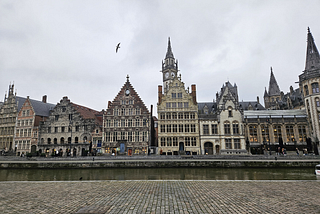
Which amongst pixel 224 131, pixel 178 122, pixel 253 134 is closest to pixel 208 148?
pixel 224 131

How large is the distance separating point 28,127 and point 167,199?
55.8m

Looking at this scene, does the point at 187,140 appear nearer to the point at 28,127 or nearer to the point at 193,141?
the point at 193,141

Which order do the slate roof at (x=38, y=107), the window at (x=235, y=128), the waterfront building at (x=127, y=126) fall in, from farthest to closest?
1. the slate roof at (x=38, y=107)
2. the window at (x=235, y=128)
3. the waterfront building at (x=127, y=126)

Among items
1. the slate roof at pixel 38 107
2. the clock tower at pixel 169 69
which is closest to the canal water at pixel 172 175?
the slate roof at pixel 38 107

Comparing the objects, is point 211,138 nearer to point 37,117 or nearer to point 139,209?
point 139,209

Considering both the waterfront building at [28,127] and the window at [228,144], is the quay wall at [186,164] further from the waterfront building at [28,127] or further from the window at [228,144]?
the waterfront building at [28,127]

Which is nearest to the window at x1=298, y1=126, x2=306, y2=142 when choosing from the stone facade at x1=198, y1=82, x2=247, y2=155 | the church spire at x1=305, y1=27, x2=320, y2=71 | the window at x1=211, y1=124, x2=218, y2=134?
the stone facade at x1=198, y1=82, x2=247, y2=155

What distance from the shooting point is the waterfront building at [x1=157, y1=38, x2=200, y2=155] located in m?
43.9

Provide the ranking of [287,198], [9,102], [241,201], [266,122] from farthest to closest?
[9,102] → [266,122] → [287,198] → [241,201]

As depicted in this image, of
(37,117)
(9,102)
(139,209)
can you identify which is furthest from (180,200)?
(9,102)

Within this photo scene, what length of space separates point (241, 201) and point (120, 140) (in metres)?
37.9

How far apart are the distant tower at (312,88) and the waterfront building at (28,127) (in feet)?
233

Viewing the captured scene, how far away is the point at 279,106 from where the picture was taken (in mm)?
67812

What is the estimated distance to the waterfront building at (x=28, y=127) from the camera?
49344 mm
